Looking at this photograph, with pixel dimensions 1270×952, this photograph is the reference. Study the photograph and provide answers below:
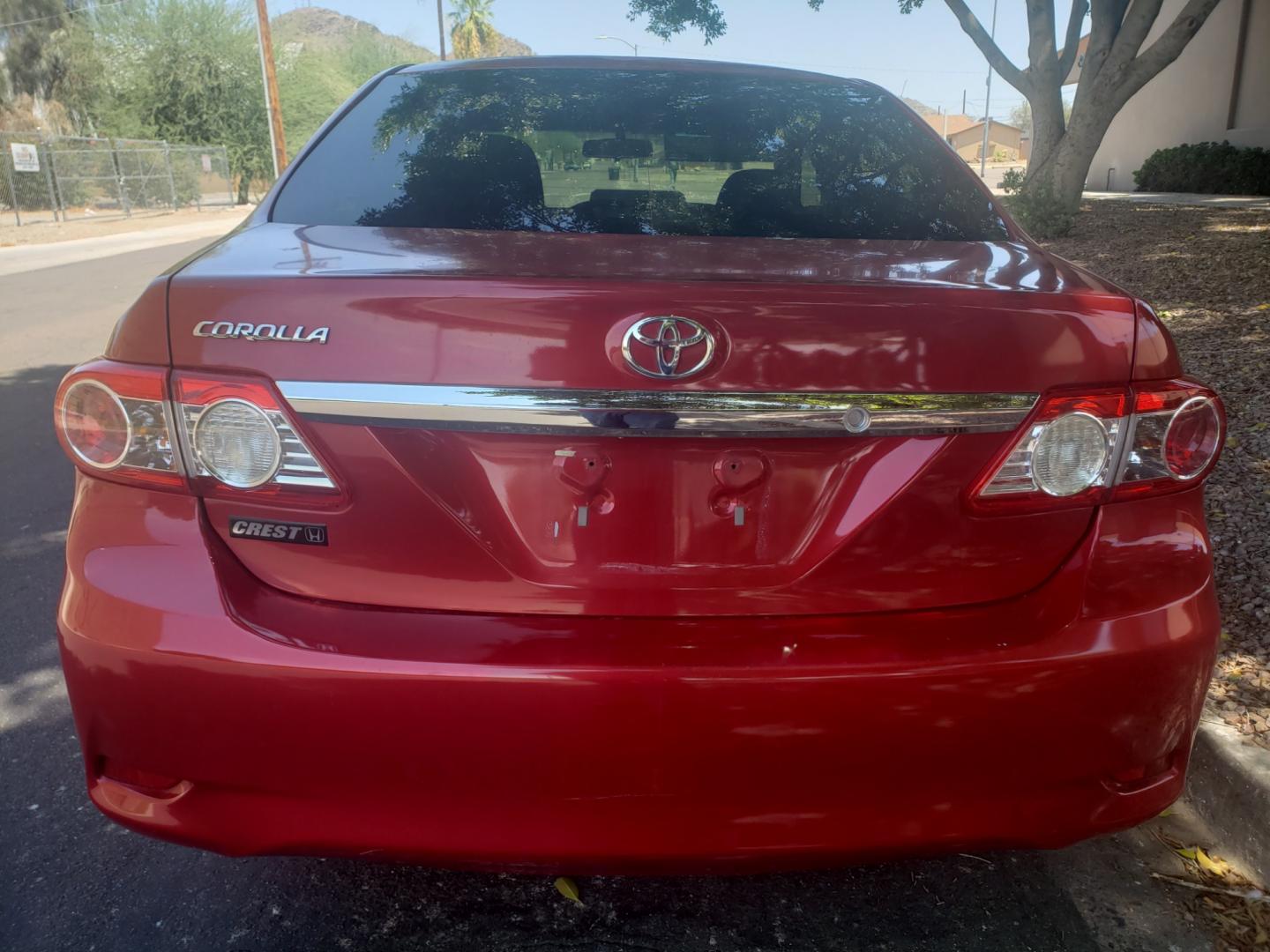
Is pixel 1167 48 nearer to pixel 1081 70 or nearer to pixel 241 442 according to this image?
pixel 1081 70

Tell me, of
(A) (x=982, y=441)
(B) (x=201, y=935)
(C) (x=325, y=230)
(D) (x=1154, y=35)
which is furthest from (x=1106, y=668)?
(D) (x=1154, y=35)

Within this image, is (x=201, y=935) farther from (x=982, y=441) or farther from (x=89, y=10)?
(x=89, y=10)

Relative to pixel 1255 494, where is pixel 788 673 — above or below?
above

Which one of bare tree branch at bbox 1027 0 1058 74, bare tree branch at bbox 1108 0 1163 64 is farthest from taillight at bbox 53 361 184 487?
bare tree branch at bbox 1027 0 1058 74

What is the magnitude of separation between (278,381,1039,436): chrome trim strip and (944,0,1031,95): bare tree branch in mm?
15598

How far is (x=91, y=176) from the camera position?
100 feet

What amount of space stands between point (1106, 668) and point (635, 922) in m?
1.15

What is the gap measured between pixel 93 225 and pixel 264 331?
30.3m

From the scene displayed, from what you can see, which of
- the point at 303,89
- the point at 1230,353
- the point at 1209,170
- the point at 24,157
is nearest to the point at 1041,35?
the point at 1230,353

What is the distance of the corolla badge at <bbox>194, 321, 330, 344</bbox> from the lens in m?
1.62

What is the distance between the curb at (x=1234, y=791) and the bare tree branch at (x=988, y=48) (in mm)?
14650

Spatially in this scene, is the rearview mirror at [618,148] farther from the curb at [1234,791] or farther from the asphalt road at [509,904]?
the curb at [1234,791]

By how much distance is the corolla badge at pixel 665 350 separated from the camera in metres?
1.59

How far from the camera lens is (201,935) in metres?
2.19
